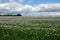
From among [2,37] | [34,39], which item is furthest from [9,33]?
[34,39]

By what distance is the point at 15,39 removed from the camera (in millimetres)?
24469

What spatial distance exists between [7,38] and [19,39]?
1.36 metres

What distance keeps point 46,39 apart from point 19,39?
2.95 metres

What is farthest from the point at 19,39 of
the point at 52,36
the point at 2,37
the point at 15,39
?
the point at 52,36

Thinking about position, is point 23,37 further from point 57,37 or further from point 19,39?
point 57,37

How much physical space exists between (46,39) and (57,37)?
150 cm

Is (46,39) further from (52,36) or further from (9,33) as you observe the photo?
(9,33)

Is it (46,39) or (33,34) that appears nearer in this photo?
(46,39)

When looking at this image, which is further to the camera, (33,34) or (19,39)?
(33,34)

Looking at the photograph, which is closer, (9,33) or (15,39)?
(15,39)

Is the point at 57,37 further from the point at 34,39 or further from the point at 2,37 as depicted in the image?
the point at 2,37

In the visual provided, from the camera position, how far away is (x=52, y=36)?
83.6 feet

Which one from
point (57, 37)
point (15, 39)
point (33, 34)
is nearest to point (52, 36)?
point (57, 37)

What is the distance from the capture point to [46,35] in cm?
2592
